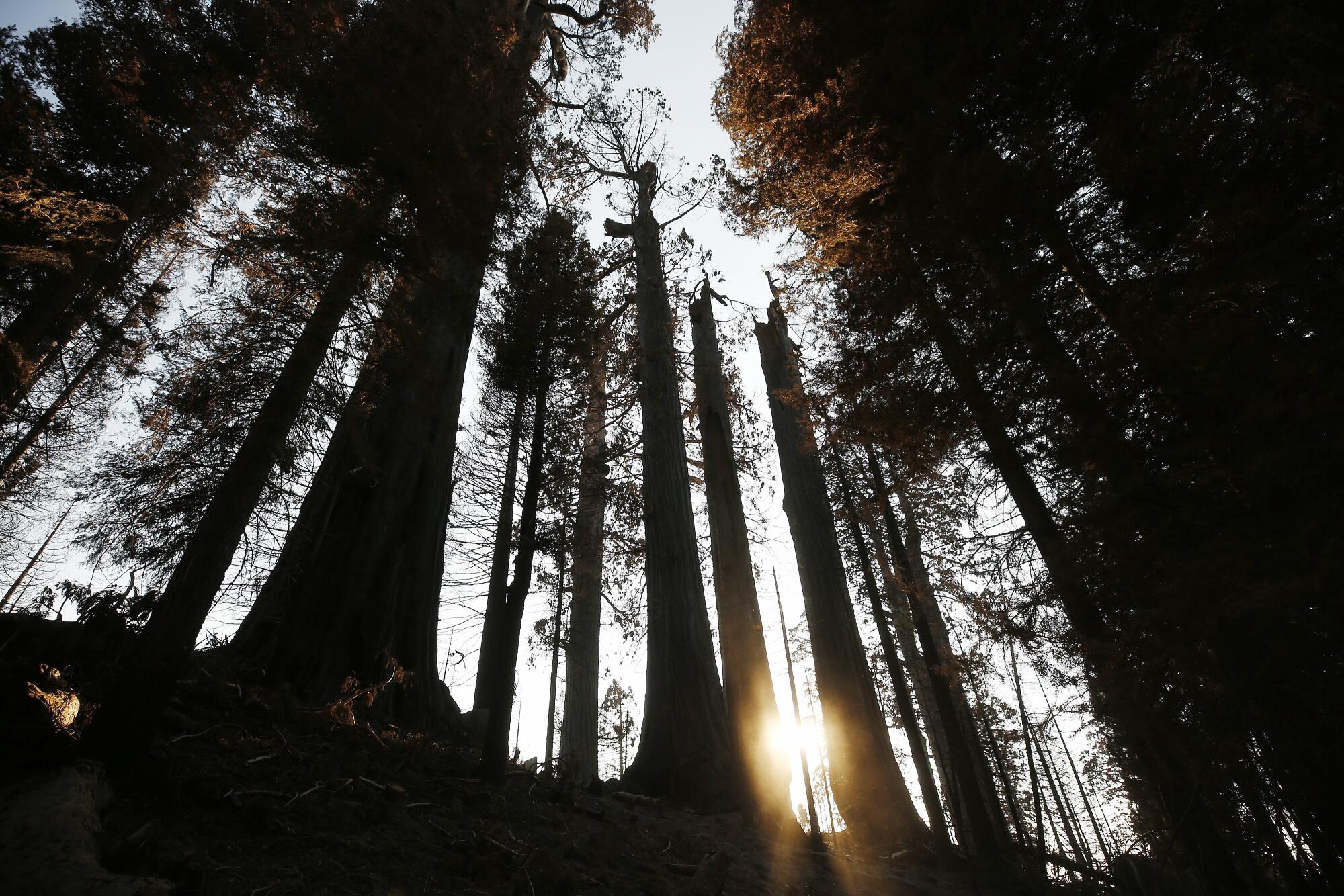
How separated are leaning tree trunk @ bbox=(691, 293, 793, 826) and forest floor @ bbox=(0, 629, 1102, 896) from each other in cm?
87

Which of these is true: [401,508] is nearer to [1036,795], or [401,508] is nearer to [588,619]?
[1036,795]

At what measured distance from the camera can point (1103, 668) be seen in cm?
300

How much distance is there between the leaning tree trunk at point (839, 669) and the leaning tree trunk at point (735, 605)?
70cm

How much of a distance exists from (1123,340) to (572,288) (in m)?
4.57

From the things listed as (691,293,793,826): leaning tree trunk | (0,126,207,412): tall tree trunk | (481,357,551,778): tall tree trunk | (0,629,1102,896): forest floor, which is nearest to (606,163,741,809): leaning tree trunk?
(691,293,793,826): leaning tree trunk

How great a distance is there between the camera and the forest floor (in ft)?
6.58

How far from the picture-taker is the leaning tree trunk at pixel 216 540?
267 cm

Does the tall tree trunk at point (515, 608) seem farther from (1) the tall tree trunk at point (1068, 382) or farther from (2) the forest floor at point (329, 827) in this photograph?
(1) the tall tree trunk at point (1068, 382)

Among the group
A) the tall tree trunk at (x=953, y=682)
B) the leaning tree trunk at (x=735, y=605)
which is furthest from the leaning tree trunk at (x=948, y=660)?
the leaning tree trunk at (x=735, y=605)

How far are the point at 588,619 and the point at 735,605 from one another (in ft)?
19.7

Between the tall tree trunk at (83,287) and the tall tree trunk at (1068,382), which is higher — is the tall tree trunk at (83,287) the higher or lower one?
the higher one

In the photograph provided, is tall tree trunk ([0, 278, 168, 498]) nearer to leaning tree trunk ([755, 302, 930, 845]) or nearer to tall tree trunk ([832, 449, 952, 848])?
leaning tree trunk ([755, 302, 930, 845])

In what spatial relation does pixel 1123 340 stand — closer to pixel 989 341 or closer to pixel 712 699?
pixel 989 341

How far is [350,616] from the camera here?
496cm
